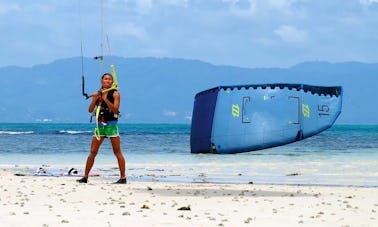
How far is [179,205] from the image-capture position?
36.5ft

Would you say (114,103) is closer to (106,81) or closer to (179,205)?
(106,81)

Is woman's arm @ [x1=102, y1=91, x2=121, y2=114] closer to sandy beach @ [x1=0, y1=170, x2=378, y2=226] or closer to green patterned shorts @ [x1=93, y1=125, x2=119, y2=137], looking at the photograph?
green patterned shorts @ [x1=93, y1=125, x2=119, y2=137]

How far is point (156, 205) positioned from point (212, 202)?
95 cm

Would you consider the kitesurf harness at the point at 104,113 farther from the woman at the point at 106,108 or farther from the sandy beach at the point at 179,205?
the sandy beach at the point at 179,205

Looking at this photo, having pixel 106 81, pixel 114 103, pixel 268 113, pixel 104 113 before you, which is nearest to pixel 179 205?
pixel 114 103

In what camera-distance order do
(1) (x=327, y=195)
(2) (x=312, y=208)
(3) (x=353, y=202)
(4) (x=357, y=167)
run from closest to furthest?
(2) (x=312, y=208), (3) (x=353, y=202), (1) (x=327, y=195), (4) (x=357, y=167)

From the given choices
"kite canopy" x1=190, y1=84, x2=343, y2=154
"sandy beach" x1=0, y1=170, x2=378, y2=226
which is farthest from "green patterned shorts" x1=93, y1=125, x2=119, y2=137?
"kite canopy" x1=190, y1=84, x2=343, y2=154

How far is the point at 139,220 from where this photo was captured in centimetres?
947

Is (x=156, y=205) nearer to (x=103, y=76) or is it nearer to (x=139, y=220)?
(x=139, y=220)

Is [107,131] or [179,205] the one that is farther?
[107,131]

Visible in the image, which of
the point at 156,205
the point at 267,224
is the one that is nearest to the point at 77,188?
the point at 156,205

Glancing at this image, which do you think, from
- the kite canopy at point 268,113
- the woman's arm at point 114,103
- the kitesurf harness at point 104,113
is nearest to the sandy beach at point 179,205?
the kitesurf harness at point 104,113

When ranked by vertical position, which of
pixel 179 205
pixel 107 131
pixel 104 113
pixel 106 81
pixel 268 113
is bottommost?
pixel 179 205

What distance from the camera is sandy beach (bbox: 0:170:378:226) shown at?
948 centimetres
